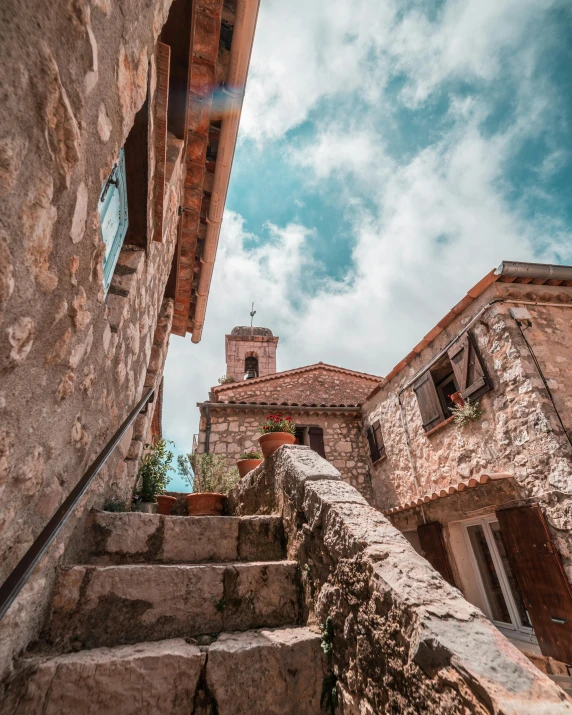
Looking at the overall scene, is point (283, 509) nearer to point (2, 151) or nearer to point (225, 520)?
point (225, 520)

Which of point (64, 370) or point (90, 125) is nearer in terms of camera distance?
point (90, 125)

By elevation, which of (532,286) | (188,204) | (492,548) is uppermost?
(532,286)

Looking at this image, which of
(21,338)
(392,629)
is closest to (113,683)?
(392,629)

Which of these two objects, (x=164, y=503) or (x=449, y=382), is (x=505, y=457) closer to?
(x=449, y=382)

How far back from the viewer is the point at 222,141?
10.8 ft

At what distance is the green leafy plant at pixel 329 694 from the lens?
57.0 inches

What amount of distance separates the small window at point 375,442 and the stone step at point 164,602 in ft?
24.6

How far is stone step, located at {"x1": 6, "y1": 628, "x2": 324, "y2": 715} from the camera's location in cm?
129

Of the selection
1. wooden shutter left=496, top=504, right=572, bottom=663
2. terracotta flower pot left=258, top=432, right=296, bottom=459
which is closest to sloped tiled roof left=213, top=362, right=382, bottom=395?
terracotta flower pot left=258, top=432, right=296, bottom=459

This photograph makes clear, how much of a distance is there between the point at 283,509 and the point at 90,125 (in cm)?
229

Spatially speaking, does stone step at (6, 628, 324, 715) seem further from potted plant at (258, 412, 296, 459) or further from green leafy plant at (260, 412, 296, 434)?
green leafy plant at (260, 412, 296, 434)

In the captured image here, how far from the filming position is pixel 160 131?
Answer: 2.34 meters

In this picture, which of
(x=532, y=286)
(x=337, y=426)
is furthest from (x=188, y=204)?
(x=337, y=426)

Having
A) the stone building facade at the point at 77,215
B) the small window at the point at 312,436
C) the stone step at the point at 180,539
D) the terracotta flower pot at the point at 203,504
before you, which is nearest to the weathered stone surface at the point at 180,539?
the stone step at the point at 180,539
